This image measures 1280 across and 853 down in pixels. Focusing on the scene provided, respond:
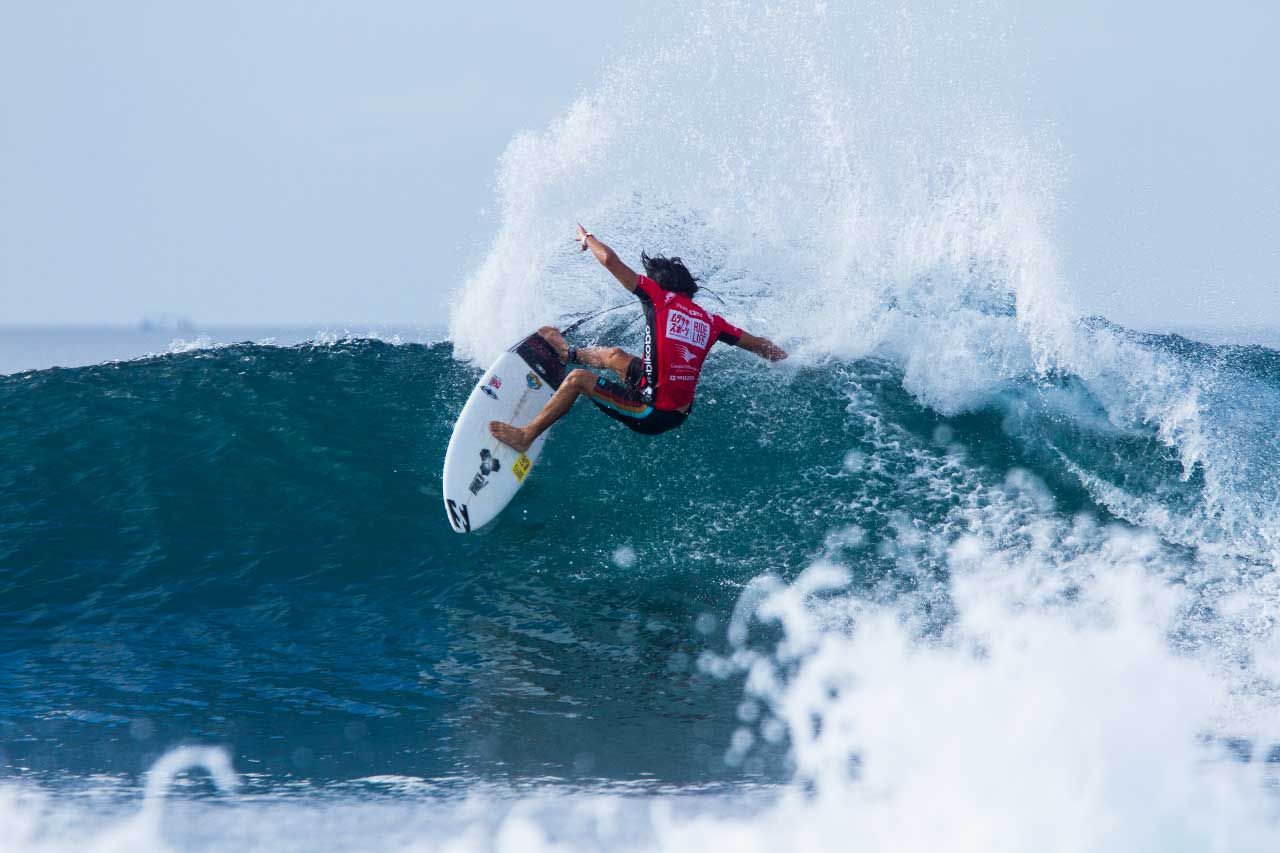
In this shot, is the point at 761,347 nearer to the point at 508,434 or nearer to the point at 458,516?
the point at 508,434

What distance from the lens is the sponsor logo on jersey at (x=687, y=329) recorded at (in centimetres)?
591

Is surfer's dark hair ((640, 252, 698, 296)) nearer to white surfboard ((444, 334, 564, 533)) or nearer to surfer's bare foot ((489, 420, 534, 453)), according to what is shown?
white surfboard ((444, 334, 564, 533))

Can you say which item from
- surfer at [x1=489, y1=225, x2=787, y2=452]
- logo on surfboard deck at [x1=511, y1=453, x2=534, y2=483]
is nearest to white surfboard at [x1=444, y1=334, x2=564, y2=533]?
logo on surfboard deck at [x1=511, y1=453, x2=534, y2=483]

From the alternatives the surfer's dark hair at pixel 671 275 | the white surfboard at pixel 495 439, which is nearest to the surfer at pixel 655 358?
the surfer's dark hair at pixel 671 275

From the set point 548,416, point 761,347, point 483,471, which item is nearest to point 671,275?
point 761,347

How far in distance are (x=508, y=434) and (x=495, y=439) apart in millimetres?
122

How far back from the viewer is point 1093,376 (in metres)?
7.71

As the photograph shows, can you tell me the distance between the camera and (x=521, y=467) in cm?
685

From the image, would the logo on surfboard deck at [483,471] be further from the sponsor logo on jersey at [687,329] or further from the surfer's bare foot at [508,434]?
the sponsor logo on jersey at [687,329]

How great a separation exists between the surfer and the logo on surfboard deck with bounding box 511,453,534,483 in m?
0.22

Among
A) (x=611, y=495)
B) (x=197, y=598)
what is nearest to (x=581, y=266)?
(x=611, y=495)

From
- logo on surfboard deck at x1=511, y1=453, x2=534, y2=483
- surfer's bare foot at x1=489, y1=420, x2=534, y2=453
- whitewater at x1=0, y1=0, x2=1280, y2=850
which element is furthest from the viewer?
logo on surfboard deck at x1=511, y1=453, x2=534, y2=483

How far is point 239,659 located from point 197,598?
953 millimetres

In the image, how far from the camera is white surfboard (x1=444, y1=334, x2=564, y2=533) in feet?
21.3
